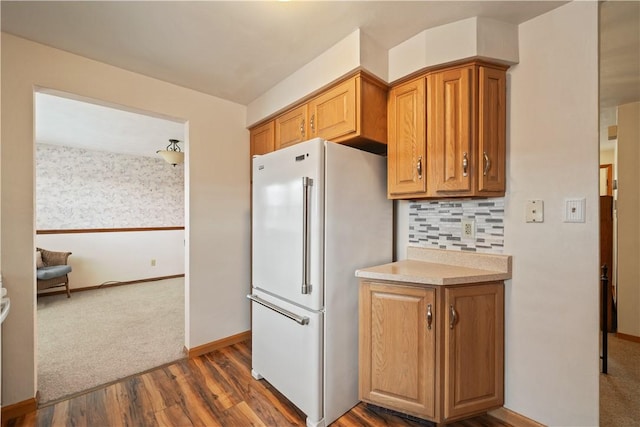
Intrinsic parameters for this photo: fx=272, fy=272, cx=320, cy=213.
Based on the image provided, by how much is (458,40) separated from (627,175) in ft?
7.97

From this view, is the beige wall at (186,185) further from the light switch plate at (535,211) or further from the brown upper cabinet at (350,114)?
the light switch plate at (535,211)

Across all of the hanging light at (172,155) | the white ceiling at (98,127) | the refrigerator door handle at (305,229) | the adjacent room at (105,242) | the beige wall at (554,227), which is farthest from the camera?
the hanging light at (172,155)

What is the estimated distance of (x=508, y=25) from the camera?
156 centimetres

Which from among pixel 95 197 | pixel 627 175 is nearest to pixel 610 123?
pixel 627 175

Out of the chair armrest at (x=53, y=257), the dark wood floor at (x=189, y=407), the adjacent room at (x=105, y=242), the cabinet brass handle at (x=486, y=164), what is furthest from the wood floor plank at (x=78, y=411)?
the chair armrest at (x=53, y=257)

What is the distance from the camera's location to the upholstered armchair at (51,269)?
367cm

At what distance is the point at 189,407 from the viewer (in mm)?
1756

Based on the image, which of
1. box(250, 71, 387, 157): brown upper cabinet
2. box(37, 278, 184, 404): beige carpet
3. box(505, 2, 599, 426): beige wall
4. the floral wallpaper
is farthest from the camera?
the floral wallpaper

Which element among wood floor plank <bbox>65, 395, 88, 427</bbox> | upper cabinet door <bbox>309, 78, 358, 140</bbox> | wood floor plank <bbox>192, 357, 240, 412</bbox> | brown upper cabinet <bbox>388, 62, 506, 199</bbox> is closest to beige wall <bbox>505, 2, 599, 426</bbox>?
brown upper cabinet <bbox>388, 62, 506, 199</bbox>

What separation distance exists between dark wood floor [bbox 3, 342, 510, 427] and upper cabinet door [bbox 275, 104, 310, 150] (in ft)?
6.23

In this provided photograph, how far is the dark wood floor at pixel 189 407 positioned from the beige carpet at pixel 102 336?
0.66ft

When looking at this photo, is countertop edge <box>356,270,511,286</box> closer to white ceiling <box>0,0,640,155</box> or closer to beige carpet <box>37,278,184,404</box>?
white ceiling <box>0,0,640,155</box>

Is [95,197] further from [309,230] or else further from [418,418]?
[418,418]

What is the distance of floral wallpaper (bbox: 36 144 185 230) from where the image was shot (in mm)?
4234
